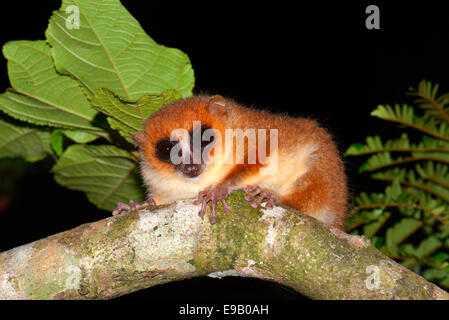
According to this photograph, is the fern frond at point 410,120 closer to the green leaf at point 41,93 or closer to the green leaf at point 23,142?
the green leaf at point 41,93

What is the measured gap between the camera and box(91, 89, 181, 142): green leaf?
9.73ft

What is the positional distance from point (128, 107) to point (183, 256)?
130 cm

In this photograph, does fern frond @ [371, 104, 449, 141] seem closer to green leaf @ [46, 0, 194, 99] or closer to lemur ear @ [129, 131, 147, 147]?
Result: green leaf @ [46, 0, 194, 99]

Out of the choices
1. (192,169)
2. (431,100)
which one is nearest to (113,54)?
(192,169)

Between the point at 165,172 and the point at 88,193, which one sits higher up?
the point at 165,172

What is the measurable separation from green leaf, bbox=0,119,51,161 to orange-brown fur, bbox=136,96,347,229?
1.16 m

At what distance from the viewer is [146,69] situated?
336cm

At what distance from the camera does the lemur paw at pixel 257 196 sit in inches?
93.5

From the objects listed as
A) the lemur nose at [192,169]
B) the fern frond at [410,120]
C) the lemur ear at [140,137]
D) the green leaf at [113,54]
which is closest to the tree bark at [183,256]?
the lemur nose at [192,169]

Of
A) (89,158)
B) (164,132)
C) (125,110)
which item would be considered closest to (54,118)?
(89,158)

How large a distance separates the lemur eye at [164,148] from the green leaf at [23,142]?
1.29 meters

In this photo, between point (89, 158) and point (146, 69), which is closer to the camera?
point (146, 69)
